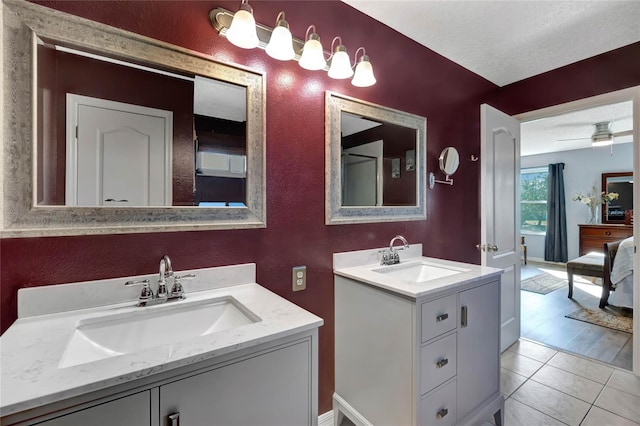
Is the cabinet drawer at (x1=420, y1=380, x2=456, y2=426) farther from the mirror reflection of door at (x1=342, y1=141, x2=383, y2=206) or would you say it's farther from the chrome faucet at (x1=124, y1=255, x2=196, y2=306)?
the chrome faucet at (x1=124, y1=255, x2=196, y2=306)

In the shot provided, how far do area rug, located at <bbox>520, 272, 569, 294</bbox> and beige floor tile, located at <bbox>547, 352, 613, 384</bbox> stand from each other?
1.95m

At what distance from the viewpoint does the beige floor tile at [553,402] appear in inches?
64.4

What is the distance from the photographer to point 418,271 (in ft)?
5.98

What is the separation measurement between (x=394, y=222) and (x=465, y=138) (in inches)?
44.3

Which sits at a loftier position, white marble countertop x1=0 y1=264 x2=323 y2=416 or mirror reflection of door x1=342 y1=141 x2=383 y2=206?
mirror reflection of door x1=342 y1=141 x2=383 y2=206

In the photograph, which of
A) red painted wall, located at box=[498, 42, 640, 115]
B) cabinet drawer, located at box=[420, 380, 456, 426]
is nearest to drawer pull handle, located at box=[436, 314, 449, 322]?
cabinet drawer, located at box=[420, 380, 456, 426]

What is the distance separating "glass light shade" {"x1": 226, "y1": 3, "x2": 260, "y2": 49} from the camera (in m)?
1.15

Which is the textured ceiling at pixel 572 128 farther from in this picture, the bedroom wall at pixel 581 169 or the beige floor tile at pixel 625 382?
the beige floor tile at pixel 625 382

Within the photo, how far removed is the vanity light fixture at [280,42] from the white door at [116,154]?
21.0 inches

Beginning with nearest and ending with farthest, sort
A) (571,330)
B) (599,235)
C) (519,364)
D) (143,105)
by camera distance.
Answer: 1. (143,105)
2. (519,364)
3. (571,330)
4. (599,235)

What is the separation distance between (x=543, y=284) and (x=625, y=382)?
2638 millimetres

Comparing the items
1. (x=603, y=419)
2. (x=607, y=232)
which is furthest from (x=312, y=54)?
(x=607, y=232)

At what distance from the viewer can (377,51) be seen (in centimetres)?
179

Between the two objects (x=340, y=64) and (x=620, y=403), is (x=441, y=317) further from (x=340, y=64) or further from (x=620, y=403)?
(x=620, y=403)
